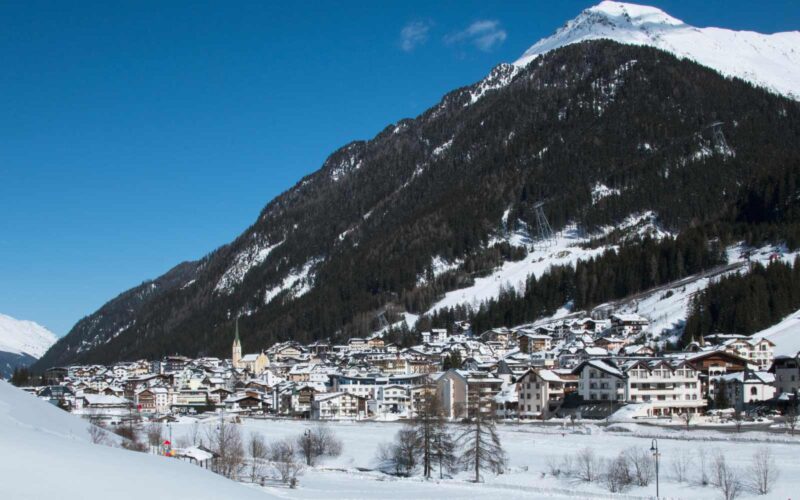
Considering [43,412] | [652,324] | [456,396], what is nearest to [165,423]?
[456,396]

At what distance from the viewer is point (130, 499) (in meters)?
12.1

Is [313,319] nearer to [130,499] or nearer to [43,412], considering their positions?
[43,412]

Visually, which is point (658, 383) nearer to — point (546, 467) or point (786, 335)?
point (786, 335)

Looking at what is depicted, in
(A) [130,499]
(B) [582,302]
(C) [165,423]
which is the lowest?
(C) [165,423]

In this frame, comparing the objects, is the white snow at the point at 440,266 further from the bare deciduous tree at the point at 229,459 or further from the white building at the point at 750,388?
the bare deciduous tree at the point at 229,459

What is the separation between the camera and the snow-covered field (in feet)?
145

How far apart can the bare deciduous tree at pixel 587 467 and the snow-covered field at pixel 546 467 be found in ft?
2.51

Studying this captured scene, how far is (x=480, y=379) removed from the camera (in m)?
94.2

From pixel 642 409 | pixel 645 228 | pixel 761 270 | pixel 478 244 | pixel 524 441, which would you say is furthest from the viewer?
pixel 478 244

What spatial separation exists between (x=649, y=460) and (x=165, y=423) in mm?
65285

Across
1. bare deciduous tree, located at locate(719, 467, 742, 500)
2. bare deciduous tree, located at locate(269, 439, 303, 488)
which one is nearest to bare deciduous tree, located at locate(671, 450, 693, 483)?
bare deciduous tree, located at locate(719, 467, 742, 500)

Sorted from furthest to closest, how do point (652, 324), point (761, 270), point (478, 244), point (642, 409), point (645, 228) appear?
point (478, 244) < point (645, 228) < point (652, 324) < point (761, 270) < point (642, 409)

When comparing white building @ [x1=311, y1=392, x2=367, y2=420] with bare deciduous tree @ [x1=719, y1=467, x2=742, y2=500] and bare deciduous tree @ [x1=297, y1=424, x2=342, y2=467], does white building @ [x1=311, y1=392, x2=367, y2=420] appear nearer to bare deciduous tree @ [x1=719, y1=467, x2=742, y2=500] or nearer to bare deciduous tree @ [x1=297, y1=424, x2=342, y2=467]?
bare deciduous tree @ [x1=297, y1=424, x2=342, y2=467]

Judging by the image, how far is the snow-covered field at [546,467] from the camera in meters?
44.1
